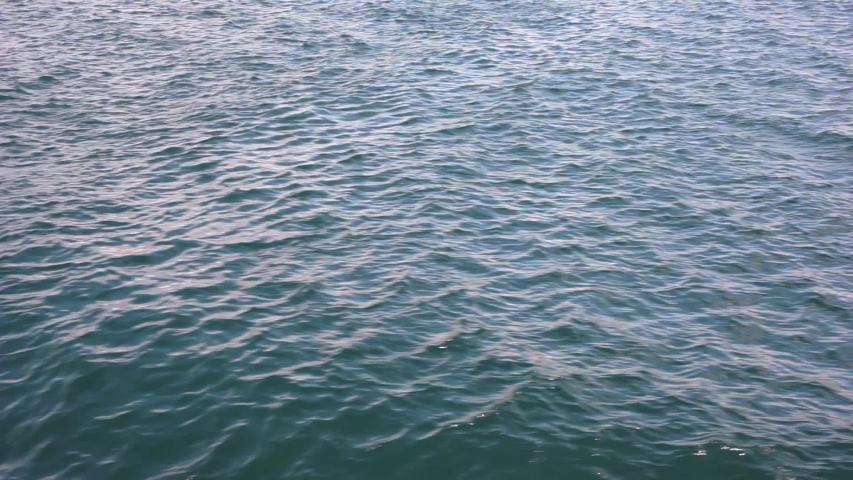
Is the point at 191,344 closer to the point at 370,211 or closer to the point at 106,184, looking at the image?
the point at 370,211

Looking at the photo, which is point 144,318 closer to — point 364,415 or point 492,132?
point 364,415

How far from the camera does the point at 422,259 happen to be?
24.7 metres

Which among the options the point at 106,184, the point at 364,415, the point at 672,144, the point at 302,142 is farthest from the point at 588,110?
the point at 364,415

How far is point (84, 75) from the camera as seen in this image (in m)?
38.8

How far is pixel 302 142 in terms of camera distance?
32.4m

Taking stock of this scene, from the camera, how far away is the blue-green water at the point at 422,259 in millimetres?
17672

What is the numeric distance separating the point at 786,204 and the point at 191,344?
20296mm

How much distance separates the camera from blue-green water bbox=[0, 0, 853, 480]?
17672 mm

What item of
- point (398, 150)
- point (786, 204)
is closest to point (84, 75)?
point (398, 150)

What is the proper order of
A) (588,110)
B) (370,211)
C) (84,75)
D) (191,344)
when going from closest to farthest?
(191,344) < (370,211) < (588,110) < (84,75)

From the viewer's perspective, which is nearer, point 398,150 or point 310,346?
point 310,346

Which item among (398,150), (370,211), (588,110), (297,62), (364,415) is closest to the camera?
(364,415)

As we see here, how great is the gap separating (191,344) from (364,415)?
516cm

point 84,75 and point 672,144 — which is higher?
point 84,75
